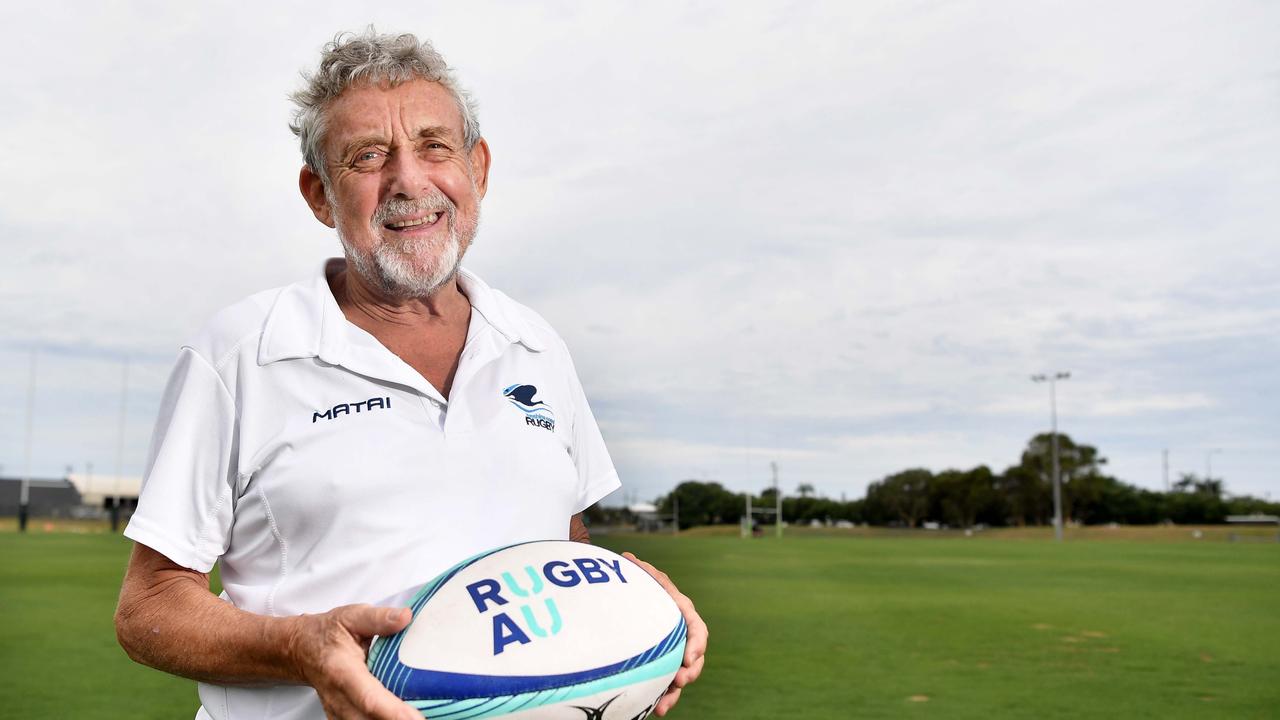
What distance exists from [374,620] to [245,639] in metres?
0.31

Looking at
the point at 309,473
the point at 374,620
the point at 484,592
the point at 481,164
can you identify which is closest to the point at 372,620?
the point at 374,620

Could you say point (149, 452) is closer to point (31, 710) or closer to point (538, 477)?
point (538, 477)

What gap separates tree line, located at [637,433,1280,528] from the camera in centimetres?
8100

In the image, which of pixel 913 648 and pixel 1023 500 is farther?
pixel 1023 500

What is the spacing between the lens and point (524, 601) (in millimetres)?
2021

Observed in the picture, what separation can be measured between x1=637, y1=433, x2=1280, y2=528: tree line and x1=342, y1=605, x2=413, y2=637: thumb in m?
85.2

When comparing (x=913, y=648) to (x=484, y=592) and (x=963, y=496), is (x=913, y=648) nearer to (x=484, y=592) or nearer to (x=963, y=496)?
(x=484, y=592)

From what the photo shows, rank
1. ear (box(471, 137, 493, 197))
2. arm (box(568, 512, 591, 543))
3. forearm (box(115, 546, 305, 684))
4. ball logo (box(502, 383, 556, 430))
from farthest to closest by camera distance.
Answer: arm (box(568, 512, 591, 543))
ear (box(471, 137, 493, 197))
ball logo (box(502, 383, 556, 430))
forearm (box(115, 546, 305, 684))

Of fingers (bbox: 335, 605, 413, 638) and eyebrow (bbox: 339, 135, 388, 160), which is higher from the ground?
eyebrow (bbox: 339, 135, 388, 160)

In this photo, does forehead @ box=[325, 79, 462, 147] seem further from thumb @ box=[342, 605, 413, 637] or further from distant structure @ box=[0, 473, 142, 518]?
distant structure @ box=[0, 473, 142, 518]

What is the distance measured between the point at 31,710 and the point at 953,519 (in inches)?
3329

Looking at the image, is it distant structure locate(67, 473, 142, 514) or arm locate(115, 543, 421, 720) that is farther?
distant structure locate(67, 473, 142, 514)

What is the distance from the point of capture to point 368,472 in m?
2.11

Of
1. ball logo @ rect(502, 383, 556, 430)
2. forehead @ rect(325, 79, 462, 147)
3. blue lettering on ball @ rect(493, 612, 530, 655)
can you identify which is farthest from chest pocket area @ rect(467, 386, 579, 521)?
forehead @ rect(325, 79, 462, 147)
